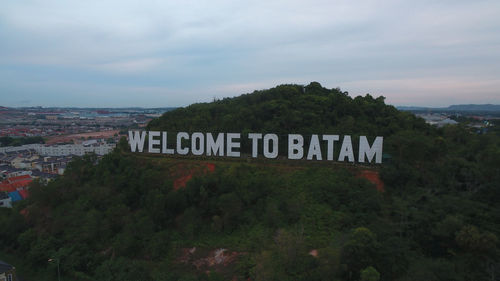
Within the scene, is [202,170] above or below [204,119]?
below

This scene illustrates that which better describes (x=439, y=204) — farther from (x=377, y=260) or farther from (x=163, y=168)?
(x=163, y=168)

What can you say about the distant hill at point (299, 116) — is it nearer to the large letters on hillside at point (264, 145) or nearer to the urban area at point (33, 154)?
the large letters on hillside at point (264, 145)

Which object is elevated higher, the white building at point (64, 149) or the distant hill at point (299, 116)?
the distant hill at point (299, 116)

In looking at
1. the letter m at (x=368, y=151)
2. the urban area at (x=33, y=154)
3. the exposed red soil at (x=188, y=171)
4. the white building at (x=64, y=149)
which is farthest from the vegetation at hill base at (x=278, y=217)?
the white building at (x=64, y=149)

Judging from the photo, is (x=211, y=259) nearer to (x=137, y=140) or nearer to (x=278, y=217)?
(x=278, y=217)

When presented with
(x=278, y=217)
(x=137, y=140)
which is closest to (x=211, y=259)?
(x=278, y=217)

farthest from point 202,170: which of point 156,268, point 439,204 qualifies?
point 439,204
